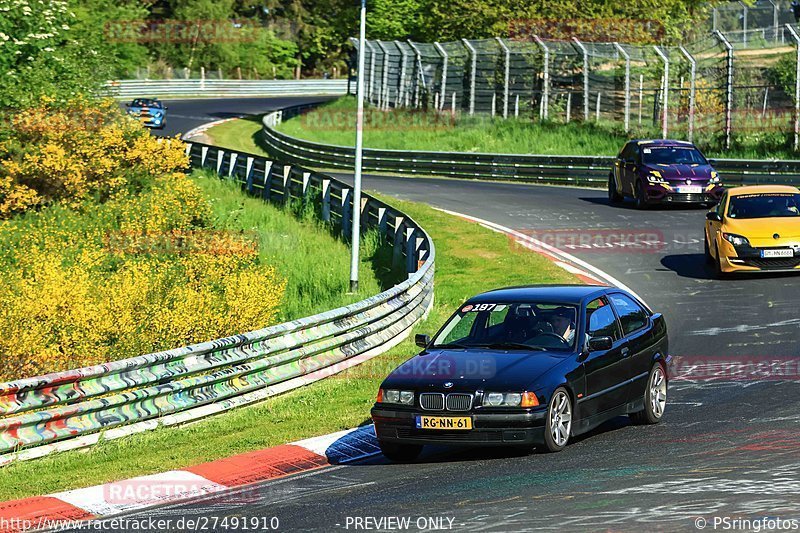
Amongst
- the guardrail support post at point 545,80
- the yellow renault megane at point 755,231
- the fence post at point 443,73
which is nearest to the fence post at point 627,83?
the guardrail support post at point 545,80

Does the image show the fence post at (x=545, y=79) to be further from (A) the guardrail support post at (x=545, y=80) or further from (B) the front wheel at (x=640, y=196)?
(B) the front wheel at (x=640, y=196)

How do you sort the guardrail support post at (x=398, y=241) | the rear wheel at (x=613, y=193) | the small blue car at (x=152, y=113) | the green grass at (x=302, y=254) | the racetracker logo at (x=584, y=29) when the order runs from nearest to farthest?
the green grass at (x=302, y=254)
the guardrail support post at (x=398, y=241)
the rear wheel at (x=613, y=193)
the racetracker logo at (x=584, y=29)
the small blue car at (x=152, y=113)

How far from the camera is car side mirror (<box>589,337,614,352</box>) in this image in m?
Result: 11.2

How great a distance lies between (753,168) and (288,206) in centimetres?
1266

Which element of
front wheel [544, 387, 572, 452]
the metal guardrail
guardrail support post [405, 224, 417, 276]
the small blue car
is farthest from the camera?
the metal guardrail

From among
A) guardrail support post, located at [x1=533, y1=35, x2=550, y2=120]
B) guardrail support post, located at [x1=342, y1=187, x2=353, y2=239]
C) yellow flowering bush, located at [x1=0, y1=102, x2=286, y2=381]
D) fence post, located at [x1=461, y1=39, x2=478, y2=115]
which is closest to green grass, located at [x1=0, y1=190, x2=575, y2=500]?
yellow flowering bush, located at [x1=0, y1=102, x2=286, y2=381]

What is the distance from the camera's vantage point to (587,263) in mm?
24359

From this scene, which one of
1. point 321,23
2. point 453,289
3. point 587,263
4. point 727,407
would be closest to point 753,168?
point 587,263

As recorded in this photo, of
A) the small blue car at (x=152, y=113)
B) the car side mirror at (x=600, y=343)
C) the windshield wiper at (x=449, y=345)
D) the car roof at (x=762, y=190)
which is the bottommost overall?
the small blue car at (x=152, y=113)

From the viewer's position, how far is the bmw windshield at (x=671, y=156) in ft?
101

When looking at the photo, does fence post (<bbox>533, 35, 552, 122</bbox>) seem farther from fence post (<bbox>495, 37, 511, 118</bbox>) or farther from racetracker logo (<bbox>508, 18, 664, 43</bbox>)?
racetracker logo (<bbox>508, 18, 664, 43</bbox>)

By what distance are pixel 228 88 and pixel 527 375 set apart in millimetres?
79800

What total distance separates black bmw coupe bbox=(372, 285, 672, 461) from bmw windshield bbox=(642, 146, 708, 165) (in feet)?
61.3

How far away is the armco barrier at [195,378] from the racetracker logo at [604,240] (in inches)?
249
